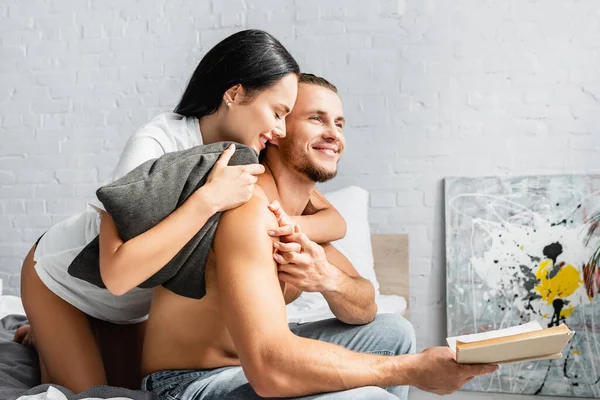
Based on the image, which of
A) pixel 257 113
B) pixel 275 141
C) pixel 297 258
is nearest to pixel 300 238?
pixel 297 258

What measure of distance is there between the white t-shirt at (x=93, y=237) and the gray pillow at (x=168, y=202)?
0.90 feet

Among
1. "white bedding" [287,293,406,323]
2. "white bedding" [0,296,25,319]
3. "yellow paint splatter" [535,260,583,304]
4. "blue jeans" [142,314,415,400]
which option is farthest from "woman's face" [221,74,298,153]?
"yellow paint splatter" [535,260,583,304]

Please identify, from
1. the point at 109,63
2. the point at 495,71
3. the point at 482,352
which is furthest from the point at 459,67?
the point at 482,352

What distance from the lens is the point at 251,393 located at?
4.28 ft

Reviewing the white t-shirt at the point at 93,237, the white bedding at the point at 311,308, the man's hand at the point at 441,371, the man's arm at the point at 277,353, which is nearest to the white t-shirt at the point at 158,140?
the white t-shirt at the point at 93,237

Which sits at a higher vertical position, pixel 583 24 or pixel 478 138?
pixel 583 24

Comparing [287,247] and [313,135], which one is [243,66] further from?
[287,247]

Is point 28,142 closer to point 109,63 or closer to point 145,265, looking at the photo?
point 109,63

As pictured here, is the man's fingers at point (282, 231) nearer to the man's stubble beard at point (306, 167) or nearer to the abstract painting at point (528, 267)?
the man's stubble beard at point (306, 167)

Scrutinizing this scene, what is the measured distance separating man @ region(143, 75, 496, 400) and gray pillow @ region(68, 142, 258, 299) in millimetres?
42

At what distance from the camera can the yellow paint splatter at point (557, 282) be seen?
3295 millimetres

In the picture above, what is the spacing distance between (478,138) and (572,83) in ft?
1.78

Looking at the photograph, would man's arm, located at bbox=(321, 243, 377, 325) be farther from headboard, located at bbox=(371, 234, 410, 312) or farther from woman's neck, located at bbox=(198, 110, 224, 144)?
headboard, located at bbox=(371, 234, 410, 312)

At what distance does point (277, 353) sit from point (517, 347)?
415mm
